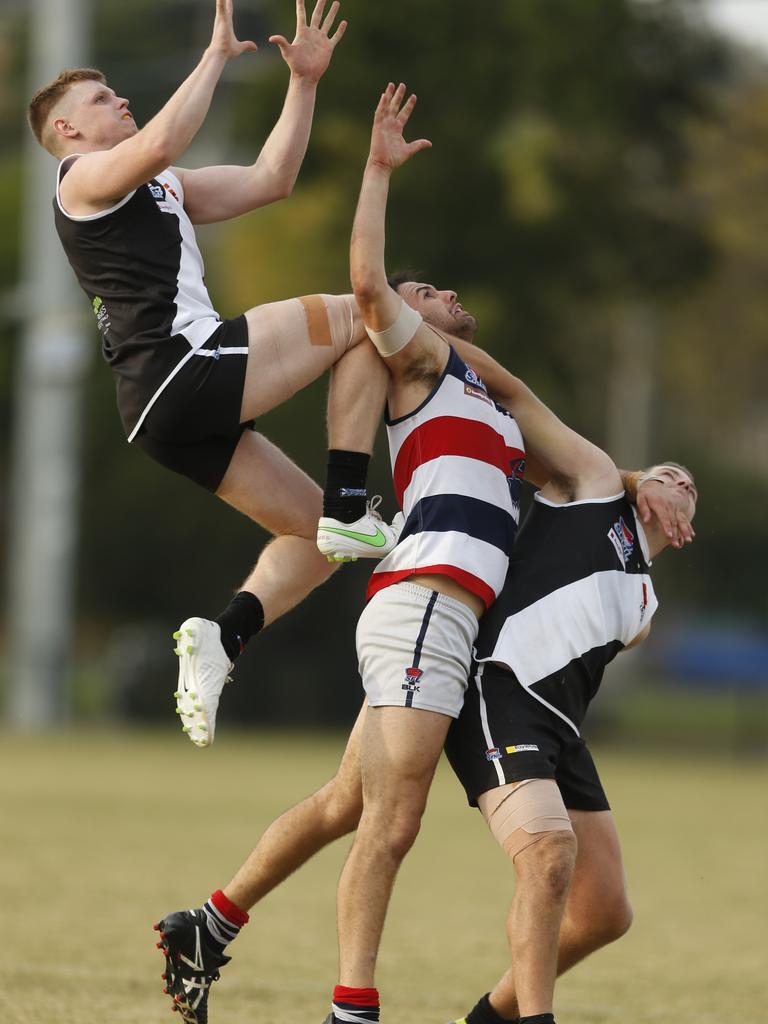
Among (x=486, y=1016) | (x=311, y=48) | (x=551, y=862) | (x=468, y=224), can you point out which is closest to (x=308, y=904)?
(x=486, y=1016)

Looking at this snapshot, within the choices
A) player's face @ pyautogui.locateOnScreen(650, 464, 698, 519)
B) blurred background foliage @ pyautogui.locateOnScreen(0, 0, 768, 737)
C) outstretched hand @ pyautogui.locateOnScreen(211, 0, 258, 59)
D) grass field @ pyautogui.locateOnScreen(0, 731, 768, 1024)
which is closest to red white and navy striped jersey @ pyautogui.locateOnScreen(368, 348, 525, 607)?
player's face @ pyautogui.locateOnScreen(650, 464, 698, 519)

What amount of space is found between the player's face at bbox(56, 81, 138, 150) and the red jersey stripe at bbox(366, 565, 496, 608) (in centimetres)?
170

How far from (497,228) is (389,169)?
2031 centimetres

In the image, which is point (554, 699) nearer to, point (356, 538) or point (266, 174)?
point (356, 538)

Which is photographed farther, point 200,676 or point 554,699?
point 200,676

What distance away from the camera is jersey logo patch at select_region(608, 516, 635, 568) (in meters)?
5.32

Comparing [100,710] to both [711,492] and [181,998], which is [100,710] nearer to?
[711,492]

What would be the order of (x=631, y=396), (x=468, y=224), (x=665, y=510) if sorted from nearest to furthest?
(x=665, y=510), (x=468, y=224), (x=631, y=396)

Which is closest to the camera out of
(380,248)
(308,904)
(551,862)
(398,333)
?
(551,862)

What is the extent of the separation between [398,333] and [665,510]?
96cm

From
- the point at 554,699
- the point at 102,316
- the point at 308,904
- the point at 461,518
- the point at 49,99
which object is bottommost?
the point at 308,904

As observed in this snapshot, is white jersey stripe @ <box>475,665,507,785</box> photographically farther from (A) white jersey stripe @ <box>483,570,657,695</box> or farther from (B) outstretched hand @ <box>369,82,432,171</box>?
(B) outstretched hand @ <box>369,82,432,171</box>

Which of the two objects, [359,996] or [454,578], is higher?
[454,578]

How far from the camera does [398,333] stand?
5172 mm
